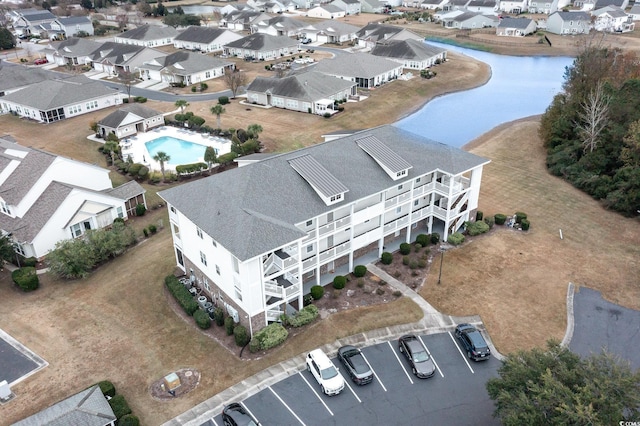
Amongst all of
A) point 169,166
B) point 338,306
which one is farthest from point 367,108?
point 338,306

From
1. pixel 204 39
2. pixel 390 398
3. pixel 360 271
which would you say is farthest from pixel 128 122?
pixel 204 39

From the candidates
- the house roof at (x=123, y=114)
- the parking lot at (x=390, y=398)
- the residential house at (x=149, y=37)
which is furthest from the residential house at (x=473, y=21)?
the parking lot at (x=390, y=398)

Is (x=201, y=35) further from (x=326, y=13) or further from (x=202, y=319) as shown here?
(x=202, y=319)

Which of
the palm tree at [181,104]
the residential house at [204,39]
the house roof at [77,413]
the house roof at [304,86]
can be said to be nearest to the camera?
the house roof at [77,413]

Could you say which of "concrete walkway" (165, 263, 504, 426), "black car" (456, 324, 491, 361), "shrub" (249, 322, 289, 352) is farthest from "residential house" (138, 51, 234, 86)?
"black car" (456, 324, 491, 361)

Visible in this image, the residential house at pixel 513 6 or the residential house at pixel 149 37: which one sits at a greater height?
the residential house at pixel 513 6

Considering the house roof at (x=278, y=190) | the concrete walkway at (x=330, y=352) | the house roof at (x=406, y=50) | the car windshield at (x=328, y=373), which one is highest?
the house roof at (x=278, y=190)

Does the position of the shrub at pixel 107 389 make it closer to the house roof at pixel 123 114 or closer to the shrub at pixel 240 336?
the shrub at pixel 240 336

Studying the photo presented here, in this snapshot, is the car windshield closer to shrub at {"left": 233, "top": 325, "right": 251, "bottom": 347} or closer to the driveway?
shrub at {"left": 233, "top": 325, "right": 251, "bottom": 347}

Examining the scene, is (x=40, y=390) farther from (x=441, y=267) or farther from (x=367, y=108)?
(x=367, y=108)
